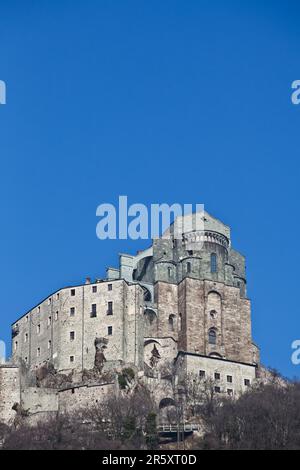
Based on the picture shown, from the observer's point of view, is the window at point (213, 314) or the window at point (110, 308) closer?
the window at point (110, 308)

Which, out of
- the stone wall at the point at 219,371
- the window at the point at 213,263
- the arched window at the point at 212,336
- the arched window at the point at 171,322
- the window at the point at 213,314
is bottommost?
the stone wall at the point at 219,371

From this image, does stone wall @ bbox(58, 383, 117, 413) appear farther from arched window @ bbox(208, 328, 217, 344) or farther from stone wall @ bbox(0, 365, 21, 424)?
arched window @ bbox(208, 328, 217, 344)

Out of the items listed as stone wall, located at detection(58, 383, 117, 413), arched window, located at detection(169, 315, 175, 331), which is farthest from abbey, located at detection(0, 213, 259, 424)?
stone wall, located at detection(58, 383, 117, 413)

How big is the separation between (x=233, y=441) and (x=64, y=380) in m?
24.1

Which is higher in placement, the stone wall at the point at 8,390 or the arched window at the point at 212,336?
the arched window at the point at 212,336

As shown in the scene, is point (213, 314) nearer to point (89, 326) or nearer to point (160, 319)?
point (160, 319)

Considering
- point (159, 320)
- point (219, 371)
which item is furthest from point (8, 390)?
point (219, 371)

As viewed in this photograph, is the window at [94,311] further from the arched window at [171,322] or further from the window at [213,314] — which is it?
the window at [213,314]

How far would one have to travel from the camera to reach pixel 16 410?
14625 centimetres

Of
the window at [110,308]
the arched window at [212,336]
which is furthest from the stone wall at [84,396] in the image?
the arched window at [212,336]

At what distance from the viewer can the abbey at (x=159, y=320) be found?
15375 centimetres

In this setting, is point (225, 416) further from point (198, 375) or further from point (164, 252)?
point (164, 252)

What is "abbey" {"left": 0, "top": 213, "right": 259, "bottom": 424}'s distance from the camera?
154m
